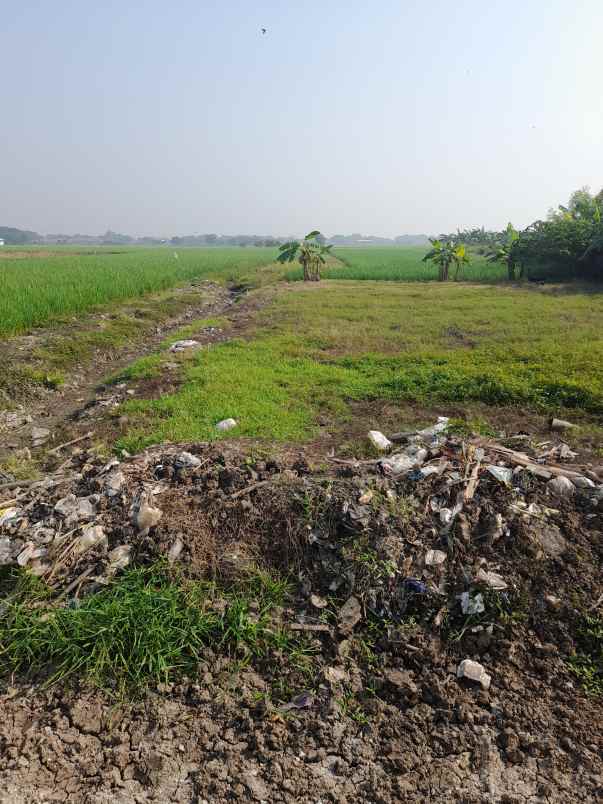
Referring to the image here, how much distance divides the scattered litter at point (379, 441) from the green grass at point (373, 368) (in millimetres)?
744

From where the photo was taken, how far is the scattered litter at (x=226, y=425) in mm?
5844

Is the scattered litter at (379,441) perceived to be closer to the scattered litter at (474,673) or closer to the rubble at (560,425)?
the rubble at (560,425)

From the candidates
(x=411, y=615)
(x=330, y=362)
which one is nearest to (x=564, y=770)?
(x=411, y=615)

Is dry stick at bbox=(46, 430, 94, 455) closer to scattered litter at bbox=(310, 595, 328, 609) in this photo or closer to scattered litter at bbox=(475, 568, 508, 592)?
scattered litter at bbox=(310, 595, 328, 609)

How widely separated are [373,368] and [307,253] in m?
16.1

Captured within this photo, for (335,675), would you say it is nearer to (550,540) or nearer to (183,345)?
(550,540)

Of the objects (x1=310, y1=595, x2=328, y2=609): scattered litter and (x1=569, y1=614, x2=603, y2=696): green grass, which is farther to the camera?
(x1=310, y1=595, x2=328, y2=609): scattered litter

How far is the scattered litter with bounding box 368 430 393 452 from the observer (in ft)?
17.2

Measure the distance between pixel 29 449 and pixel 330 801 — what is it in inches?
207

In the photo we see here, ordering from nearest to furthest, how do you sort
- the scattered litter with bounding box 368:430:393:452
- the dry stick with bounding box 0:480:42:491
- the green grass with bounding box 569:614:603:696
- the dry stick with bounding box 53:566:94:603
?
the green grass with bounding box 569:614:603:696 → the dry stick with bounding box 53:566:94:603 → the dry stick with bounding box 0:480:42:491 → the scattered litter with bounding box 368:430:393:452

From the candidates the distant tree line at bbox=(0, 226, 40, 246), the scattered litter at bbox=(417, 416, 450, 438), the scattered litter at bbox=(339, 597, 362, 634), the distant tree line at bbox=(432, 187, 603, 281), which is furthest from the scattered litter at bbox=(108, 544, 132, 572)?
the distant tree line at bbox=(0, 226, 40, 246)

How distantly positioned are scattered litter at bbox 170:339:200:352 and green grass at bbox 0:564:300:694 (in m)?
7.12

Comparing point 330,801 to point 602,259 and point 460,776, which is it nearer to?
point 460,776

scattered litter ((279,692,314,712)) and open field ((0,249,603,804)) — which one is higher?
open field ((0,249,603,804))
